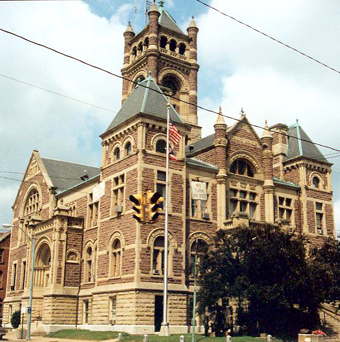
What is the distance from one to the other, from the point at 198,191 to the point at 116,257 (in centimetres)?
835

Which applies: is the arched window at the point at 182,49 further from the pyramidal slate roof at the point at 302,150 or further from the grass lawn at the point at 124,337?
the grass lawn at the point at 124,337

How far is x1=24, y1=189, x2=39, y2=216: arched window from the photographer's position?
57844mm

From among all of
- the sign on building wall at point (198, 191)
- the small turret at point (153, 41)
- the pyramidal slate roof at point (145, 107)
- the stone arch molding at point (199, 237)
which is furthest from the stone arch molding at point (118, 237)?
the small turret at point (153, 41)

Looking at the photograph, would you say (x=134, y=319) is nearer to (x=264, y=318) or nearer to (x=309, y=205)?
(x=264, y=318)

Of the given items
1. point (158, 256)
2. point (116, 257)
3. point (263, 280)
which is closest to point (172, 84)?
point (116, 257)

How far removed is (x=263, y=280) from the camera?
34.7 metres

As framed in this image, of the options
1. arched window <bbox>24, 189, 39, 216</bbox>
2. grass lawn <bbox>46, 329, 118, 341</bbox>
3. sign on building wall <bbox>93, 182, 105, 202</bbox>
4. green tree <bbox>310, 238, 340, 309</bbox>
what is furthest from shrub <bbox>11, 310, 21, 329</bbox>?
green tree <bbox>310, 238, 340, 309</bbox>

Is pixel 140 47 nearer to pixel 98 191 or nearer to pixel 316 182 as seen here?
pixel 316 182

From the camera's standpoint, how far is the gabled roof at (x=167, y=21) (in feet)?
232

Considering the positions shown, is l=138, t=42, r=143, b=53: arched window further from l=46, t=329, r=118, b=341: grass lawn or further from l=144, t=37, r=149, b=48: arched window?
l=46, t=329, r=118, b=341: grass lawn

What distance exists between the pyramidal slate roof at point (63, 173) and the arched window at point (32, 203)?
300cm

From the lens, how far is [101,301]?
41281mm

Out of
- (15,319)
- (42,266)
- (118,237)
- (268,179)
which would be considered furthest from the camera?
(15,319)

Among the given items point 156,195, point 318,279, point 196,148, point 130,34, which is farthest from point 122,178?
point 130,34
